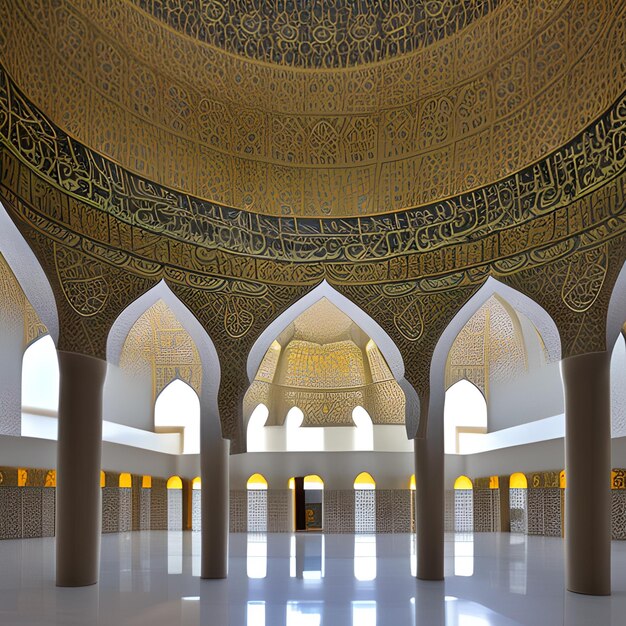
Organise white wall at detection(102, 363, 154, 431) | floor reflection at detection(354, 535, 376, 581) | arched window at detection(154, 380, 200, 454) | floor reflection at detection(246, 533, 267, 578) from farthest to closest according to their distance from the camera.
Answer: arched window at detection(154, 380, 200, 454)
white wall at detection(102, 363, 154, 431)
floor reflection at detection(246, 533, 267, 578)
floor reflection at detection(354, 535, 376, 581)

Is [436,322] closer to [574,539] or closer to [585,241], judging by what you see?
[585,241]

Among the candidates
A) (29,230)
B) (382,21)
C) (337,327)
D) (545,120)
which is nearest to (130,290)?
(29,230)

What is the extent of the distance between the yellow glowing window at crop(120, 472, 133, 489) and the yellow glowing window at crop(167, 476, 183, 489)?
4.30 feet

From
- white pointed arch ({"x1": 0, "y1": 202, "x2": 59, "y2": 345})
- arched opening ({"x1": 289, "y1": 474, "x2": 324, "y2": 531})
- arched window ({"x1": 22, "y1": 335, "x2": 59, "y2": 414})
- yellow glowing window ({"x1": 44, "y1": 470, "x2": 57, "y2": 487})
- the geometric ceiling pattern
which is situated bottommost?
arched opening ({"x1": 289, "y1": 474, "x2": 324, "y2": 531})

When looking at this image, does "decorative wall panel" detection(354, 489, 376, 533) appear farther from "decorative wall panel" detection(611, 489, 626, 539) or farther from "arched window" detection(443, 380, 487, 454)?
"decorative wall panel" detection(611, 489, 626, 539)

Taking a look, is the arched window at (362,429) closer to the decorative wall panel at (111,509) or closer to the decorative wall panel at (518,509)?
the decorative wall panel at (518,509)

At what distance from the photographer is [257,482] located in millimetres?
15430

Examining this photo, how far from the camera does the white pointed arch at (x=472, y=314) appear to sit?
617cm

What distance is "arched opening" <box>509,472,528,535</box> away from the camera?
13.9m

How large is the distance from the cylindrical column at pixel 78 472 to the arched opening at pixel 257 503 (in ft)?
30.9

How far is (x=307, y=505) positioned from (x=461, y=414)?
4.56 meters

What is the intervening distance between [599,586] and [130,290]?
14.0 feet

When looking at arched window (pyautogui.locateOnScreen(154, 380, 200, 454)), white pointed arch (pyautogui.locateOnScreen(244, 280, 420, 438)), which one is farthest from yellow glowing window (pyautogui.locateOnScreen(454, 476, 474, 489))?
white pointed arch (pyautogui.locateOnScreen(244, 280, 420, 438))

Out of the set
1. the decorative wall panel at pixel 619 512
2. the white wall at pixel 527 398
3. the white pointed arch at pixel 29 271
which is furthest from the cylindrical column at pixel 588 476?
the white wall at pixel 527 398
